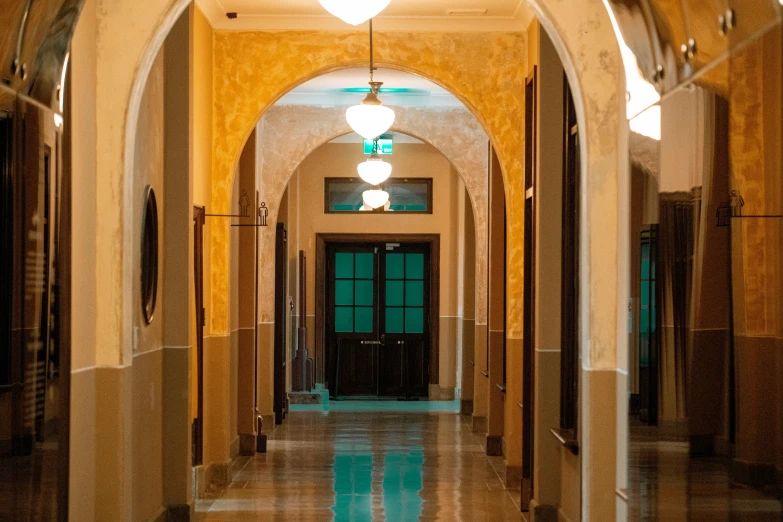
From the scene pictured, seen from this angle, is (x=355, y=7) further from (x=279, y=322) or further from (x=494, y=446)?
(x=279, y=322)

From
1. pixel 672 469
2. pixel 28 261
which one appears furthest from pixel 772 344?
pixel 28 261

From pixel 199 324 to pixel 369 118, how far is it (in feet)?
7.46

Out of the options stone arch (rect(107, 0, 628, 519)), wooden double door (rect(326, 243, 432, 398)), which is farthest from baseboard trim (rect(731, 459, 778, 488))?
wooden double door (rect(326, 243, 432, 398))

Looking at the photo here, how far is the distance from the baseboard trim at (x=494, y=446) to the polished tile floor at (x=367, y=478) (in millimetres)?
123

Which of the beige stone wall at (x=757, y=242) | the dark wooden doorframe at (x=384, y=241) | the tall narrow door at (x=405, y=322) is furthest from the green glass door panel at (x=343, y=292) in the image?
the beige stone wall at (x=757, y=242)

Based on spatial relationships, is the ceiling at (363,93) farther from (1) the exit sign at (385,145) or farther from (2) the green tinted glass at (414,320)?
(2) the green tinted glass at (414,320)

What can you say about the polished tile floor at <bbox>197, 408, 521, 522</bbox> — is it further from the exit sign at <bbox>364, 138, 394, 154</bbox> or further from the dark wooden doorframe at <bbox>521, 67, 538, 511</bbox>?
the exit sign at <bbox>364, 138, 394, 154</bbox>

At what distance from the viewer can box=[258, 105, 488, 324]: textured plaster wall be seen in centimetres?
1211

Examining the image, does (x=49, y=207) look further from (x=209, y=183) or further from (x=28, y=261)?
(x=209, y=183)

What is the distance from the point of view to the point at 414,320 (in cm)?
1694

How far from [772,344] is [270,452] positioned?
343 inches

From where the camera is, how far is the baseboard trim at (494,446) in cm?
1060

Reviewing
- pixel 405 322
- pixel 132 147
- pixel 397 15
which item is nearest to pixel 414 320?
pixel 405 322

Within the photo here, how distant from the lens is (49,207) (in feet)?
13.3
